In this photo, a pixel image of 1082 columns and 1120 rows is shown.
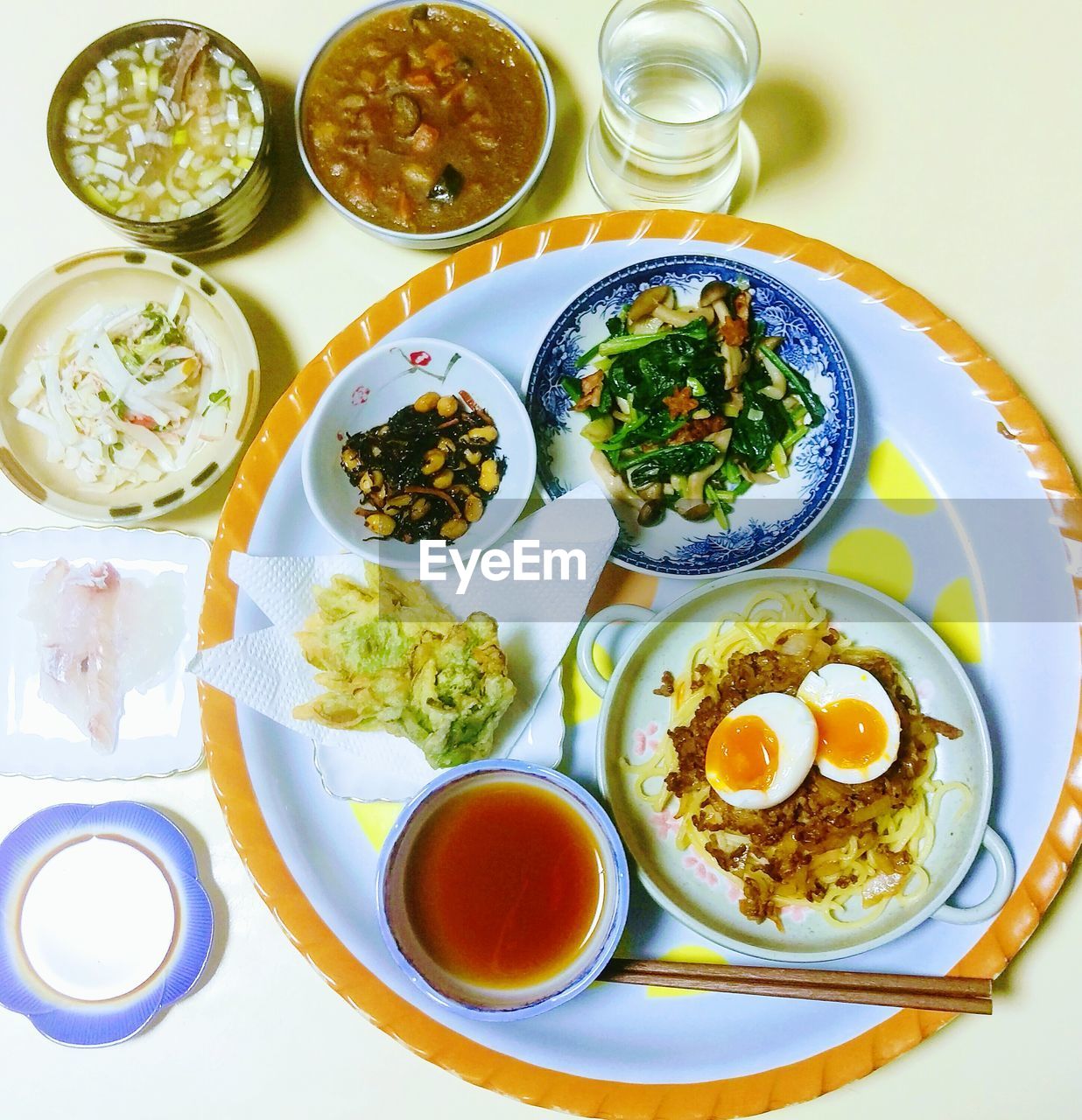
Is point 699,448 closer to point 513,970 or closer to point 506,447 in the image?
point 506,447

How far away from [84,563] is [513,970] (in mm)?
1569

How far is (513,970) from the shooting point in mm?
2139

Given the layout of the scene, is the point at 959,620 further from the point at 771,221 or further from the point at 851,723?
the point at 771,221

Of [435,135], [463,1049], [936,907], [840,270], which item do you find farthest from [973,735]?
[435,135]

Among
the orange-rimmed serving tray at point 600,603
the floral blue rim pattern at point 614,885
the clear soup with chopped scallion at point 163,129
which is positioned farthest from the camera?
the clear soup with chopped scallion at point 163,129

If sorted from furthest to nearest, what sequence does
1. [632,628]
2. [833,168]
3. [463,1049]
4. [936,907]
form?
[833,168], [632,628], [463,1049], [936,907]

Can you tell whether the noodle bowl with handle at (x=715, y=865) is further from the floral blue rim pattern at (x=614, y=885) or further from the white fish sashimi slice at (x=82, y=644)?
the white fish sashimi slice at (x=82, y=644)

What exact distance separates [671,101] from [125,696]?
7.01 ft

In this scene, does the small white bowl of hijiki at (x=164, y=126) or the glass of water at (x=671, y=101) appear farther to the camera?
the small white bowl of hijiki at (x=164, y=126)

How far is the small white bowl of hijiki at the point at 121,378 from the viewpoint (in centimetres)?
231

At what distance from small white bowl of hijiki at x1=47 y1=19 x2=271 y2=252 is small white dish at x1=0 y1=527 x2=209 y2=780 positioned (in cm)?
81

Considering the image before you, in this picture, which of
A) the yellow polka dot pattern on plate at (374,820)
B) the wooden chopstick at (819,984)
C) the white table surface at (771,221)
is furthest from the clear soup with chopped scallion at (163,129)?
the wooden chopstick at (819,984)

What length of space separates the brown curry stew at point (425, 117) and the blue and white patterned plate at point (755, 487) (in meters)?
A: 0.38

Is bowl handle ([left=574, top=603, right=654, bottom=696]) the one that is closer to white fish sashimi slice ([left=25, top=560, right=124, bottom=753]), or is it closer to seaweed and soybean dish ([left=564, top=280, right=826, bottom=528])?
seaweed and soybean dish ([left=564, top=280, right=826, bottom=528])
